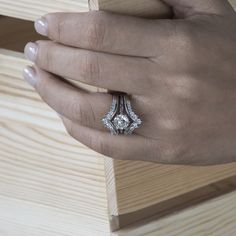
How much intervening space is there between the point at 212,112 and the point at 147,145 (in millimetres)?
51

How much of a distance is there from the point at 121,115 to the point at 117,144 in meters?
0.03

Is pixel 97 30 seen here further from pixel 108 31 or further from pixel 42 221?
pixel 42 221

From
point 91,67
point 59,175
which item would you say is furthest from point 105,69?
point 59,175

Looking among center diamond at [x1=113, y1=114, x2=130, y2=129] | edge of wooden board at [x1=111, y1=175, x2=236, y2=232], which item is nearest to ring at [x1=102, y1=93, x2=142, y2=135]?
center diamond at [x1=113, y1=114, x2=130, y2=129]

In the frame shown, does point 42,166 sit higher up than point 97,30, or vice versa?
point 97,30

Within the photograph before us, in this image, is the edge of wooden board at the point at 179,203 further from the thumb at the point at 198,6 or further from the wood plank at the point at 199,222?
the thumb at the point at 198,6

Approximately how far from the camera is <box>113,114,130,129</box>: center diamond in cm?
38

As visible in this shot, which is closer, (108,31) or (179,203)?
(108,31)

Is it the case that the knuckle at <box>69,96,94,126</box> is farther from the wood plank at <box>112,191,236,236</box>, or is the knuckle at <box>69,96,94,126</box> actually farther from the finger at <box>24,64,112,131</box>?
the wood plank at <box>112,191,236,236</box>

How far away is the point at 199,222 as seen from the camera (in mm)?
514

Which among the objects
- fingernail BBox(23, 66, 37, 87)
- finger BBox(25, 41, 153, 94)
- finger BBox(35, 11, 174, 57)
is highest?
finger BBox(35, 11, 174, 57)

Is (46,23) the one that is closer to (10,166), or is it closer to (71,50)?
(71,50)

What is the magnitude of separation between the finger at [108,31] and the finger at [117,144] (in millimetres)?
65

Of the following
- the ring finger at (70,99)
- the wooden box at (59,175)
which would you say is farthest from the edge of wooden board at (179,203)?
the ring finger at (70,99)
